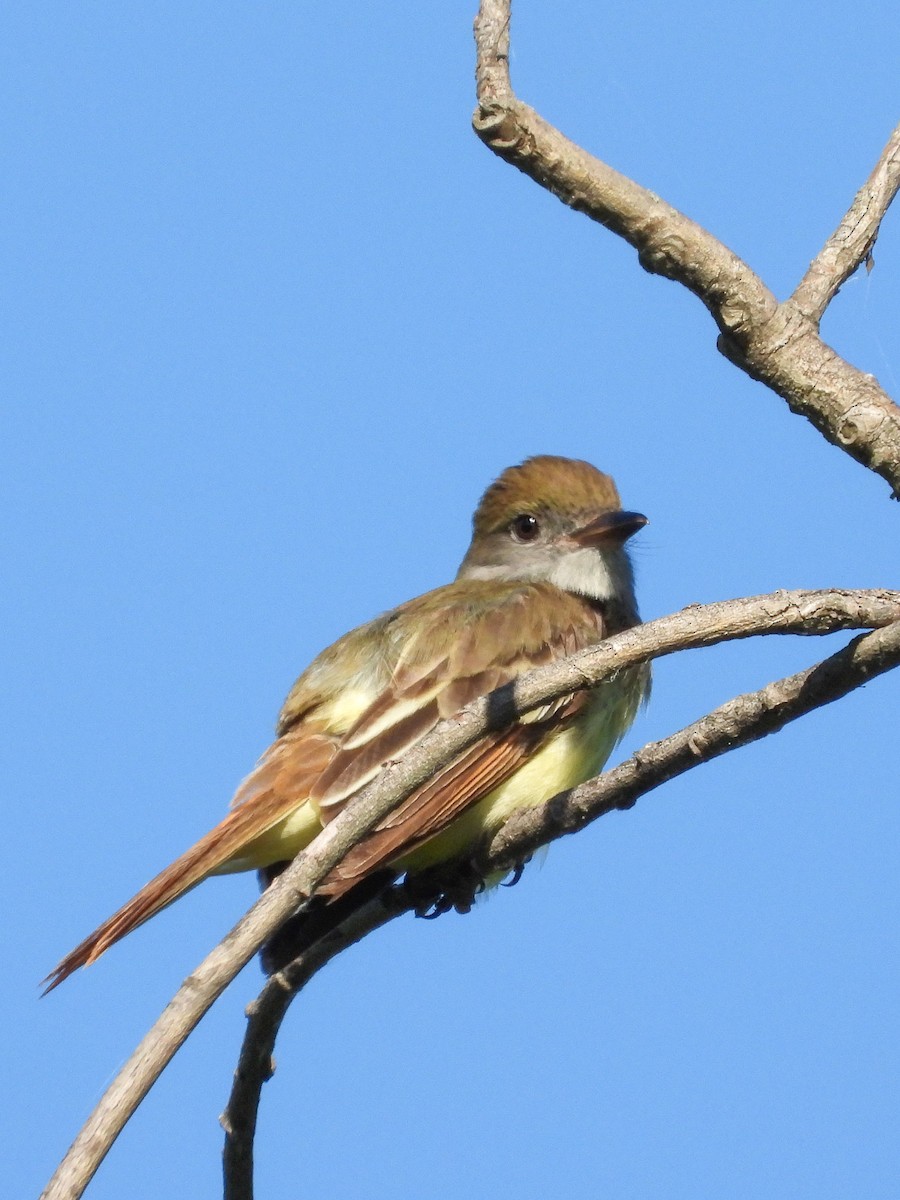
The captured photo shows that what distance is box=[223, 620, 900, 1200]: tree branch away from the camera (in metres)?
3.41

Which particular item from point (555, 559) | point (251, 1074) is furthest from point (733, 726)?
point (555, 559)

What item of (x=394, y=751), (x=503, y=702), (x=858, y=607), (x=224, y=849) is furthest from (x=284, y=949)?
(x=858, y=607)

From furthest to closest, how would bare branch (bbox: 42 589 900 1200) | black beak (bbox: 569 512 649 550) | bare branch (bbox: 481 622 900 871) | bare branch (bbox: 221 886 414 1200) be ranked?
black beak (bbox: 569 512 649 550) < bare branch (bbox: 221 886 414 1200) < bare branch (bbox: 481 622 900 871) < bare branch (bbox: 42 589 900 1200)

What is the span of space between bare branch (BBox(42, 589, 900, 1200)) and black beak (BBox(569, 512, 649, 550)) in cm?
333

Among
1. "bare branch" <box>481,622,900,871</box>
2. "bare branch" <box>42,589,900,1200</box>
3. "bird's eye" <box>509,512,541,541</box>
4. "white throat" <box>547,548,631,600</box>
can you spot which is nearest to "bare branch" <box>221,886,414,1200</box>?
"bare branch" <box>481,622,900,871</box>

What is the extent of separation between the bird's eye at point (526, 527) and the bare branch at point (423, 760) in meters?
3.83

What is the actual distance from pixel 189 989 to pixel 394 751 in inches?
111

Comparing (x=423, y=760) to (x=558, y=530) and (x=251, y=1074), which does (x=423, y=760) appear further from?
(x=558, y=530)

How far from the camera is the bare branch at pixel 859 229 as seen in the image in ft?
12.3

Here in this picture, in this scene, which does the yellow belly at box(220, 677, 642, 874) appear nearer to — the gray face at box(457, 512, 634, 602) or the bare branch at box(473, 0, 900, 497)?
the gray face at box(457, 512, 634, 602)

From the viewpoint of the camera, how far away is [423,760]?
324 cm

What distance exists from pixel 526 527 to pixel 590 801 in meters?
3.30

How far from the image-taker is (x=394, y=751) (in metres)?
5.59

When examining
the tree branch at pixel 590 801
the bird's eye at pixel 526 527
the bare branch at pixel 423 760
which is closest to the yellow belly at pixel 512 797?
the tree branch at pixel 590 801
